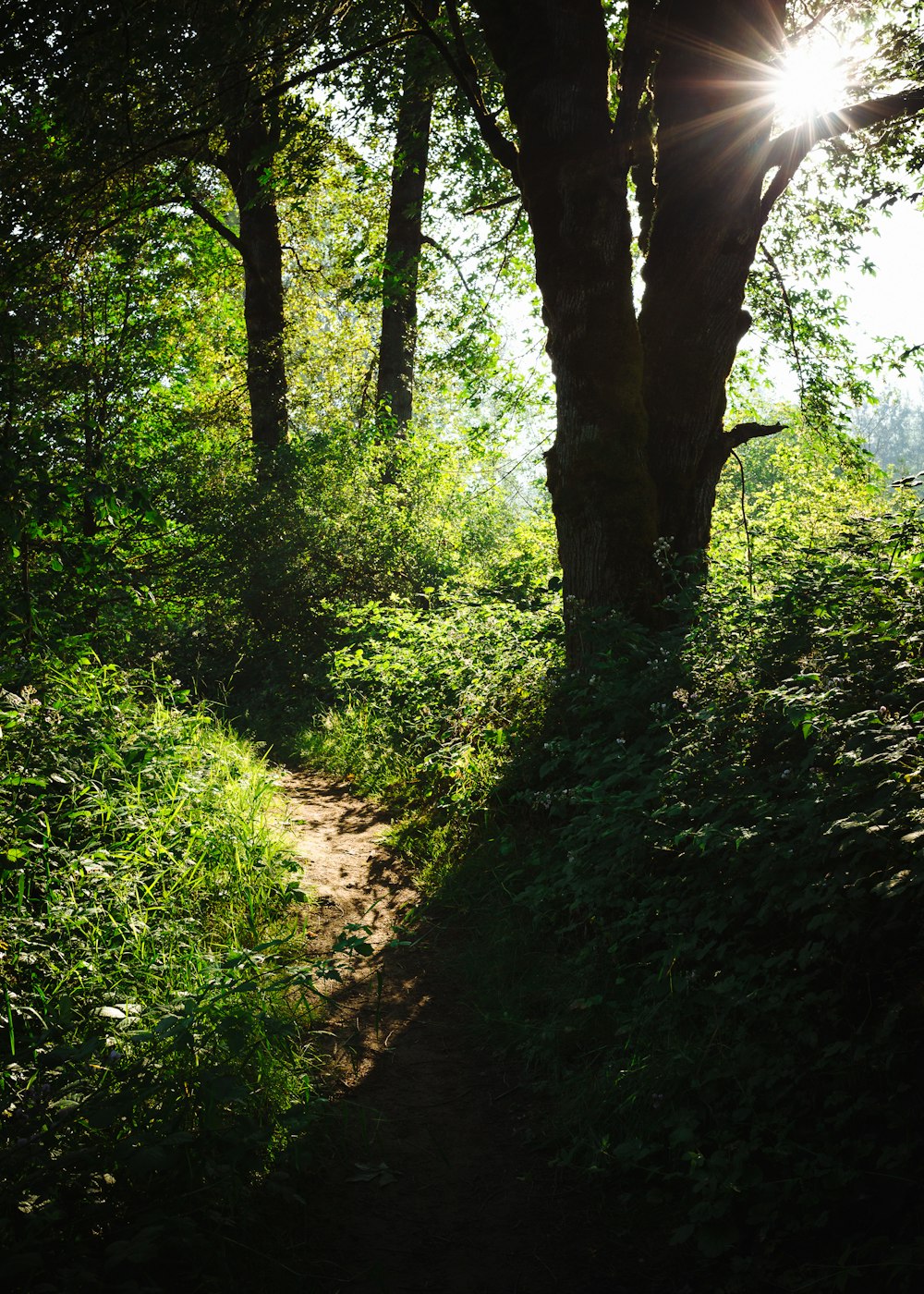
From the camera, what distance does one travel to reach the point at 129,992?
3.59m

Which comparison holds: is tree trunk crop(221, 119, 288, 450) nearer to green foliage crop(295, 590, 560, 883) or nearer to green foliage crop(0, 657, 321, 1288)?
green foliage crop(295, 590, 560, 883)

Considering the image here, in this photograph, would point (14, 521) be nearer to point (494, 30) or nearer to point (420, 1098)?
point (420, 1098)

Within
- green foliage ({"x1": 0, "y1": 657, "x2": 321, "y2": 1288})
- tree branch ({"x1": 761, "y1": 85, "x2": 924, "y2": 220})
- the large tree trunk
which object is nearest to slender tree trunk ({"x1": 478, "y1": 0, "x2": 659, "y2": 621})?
the large tree trunk

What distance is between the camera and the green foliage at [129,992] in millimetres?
2527

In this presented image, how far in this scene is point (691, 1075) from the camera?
3.15 meters

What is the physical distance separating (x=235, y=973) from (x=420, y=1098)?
972 mm

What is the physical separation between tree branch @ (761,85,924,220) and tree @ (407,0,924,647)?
0.05 ft

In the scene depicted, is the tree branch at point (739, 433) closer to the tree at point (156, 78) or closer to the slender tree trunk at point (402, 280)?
the tree at point (156, 78)

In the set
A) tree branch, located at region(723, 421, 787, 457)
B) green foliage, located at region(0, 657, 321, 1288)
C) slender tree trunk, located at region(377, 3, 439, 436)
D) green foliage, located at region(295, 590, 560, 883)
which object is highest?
slender tree trunk, located at region(377, 3, 439, 436)

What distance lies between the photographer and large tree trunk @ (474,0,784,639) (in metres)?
6.45

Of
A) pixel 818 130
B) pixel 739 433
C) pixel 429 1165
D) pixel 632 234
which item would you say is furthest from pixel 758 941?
pixel 818 130

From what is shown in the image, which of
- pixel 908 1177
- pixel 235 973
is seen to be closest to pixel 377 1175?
pixel 235 973

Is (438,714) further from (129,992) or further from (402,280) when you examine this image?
(402,280)

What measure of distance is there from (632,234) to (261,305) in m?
9.45
